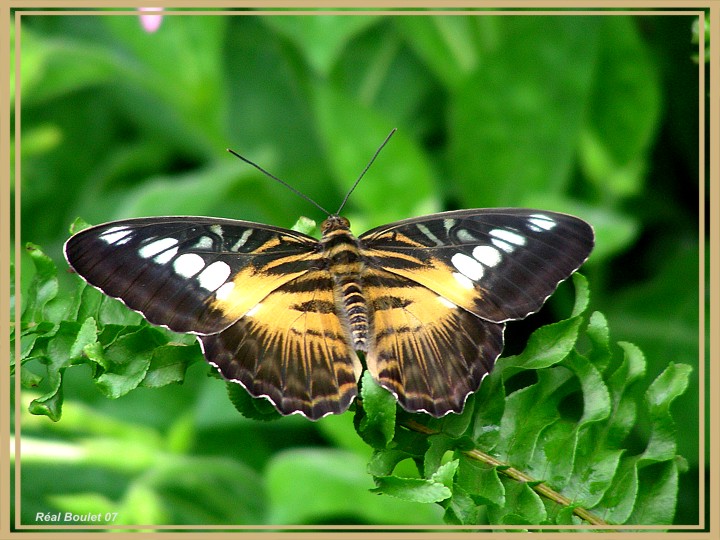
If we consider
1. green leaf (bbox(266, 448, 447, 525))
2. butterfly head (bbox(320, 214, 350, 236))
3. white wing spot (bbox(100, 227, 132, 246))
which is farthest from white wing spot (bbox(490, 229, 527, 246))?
green leaf (bbox(266, 448, 447, 525))

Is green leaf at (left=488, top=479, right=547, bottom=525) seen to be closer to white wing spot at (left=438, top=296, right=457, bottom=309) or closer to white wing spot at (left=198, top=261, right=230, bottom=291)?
white wing spot at (left=438, top=296, right=457, bottom=309)

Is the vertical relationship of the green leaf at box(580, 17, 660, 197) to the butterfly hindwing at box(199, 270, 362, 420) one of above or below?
above

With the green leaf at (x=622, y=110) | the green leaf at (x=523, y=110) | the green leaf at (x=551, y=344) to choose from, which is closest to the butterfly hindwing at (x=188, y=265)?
the green leaf at (x=551, y=344)

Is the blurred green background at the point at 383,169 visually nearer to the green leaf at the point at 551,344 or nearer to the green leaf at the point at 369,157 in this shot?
the green leaf at the point at 369,157

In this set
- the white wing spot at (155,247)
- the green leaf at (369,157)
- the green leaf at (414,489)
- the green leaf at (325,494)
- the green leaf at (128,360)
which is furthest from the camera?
the green leaf at (369,157)

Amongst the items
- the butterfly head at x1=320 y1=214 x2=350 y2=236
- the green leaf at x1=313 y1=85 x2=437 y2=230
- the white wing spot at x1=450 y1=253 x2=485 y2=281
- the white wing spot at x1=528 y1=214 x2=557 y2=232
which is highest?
the green leaf at x1=313 y1=85 x2=437 y2=230
